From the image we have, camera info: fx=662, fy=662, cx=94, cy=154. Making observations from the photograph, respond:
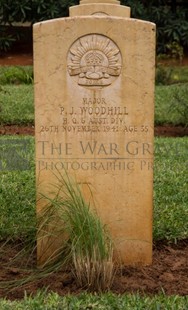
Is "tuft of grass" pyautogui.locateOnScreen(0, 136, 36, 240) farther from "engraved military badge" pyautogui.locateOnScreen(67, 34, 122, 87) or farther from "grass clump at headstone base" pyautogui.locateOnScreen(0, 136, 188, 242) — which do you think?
"engraved military badge" pyautogui.locateOnScreen(67, 34, 122, 87)

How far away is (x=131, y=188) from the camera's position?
179 inches

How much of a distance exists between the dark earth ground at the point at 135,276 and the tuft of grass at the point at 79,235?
0.36ft

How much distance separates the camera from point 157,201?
18.9ft

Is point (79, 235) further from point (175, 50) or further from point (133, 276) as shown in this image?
point (175, 50)

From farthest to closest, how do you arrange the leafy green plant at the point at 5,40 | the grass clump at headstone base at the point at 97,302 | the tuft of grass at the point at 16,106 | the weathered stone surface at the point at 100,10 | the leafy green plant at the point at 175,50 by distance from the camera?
the leafy green plant at the point at 5,40, the leafy green plant at the point at 175,50, the tuft of grass at the point at 16,106, the weathered stone surface at the point at 100,10, the grass clump at headstone base at the point at 97,302

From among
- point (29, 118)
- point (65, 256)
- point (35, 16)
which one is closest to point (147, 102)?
point (65, 256)

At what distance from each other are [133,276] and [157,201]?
4.60 ft

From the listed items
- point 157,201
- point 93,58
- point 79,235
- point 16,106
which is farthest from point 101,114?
point 16,106

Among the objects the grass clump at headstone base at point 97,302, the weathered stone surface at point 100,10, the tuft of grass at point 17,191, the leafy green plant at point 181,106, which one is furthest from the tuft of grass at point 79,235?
the leafy green plant at point 181,106

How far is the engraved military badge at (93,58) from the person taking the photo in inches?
172

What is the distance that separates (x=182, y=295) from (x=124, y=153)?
1025mm

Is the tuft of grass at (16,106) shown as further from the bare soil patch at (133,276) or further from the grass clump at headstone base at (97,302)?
the grass clump at headstone base at (97,302)

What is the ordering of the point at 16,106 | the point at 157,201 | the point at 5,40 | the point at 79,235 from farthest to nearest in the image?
the point at 5,40
the point at 16,106
the point at 157,201
the point at 79,235

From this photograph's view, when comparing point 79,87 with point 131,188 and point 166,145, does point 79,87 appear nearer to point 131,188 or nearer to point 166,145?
point 131,188
